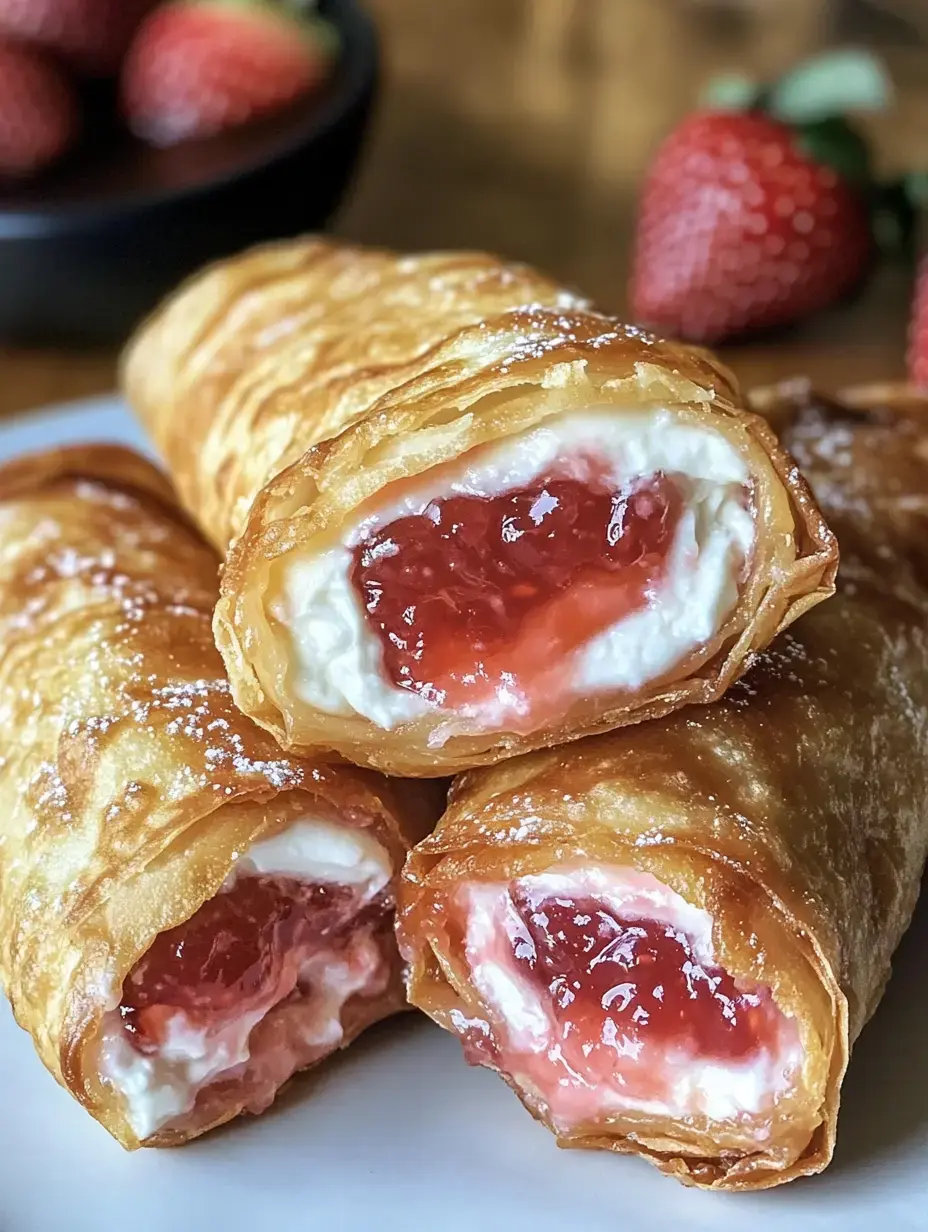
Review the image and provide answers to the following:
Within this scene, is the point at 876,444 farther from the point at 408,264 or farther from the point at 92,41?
the point at 92,41

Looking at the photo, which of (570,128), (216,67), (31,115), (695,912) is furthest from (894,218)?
(695,912)

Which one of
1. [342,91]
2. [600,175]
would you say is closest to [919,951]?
[342,91]

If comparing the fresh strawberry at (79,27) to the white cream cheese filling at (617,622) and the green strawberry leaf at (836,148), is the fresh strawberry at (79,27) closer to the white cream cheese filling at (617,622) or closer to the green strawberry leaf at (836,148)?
the green strawberry leaf at (836,148)

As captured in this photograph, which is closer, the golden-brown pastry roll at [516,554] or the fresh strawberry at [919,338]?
the golden-brown pastry roll at [516,554]

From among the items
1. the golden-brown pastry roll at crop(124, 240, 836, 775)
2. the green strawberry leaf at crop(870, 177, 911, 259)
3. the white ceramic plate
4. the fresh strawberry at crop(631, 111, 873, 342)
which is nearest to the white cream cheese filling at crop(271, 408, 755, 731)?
the golden-brown pastry roll at crop(124, 240, 836, 775)

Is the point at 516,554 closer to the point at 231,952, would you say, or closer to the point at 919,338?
the point at 231,952

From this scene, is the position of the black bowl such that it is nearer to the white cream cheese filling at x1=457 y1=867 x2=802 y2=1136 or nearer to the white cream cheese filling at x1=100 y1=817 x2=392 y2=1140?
the white cream cheese filling at x1=100 y1=817 x2=392 y2=1140

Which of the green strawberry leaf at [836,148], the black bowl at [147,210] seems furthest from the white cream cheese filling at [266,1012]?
the green strawberry leaf at [836,148]

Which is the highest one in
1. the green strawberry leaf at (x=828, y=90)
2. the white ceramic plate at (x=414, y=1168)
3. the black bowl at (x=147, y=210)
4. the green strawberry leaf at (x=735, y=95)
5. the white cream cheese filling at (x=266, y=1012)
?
the green strawberry leaf at (x=828, y=90)
